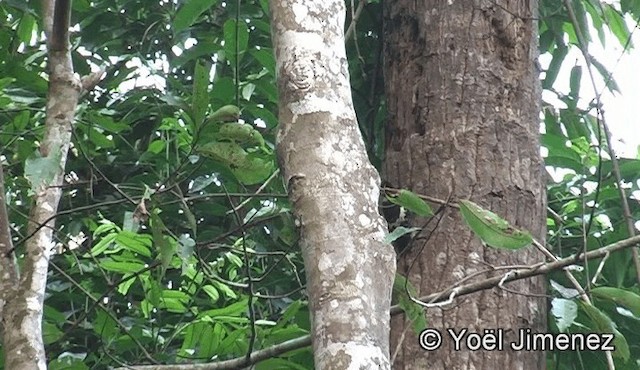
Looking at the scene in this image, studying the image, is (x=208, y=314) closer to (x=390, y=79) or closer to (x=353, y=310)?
(x=390, y=79)

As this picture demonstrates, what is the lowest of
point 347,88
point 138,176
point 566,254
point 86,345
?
point 86,345

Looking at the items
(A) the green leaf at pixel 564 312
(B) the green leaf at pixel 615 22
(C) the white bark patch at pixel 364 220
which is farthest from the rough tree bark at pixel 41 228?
(B) the green leaf at pixel 615 22

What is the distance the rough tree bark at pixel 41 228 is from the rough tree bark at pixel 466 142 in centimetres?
56

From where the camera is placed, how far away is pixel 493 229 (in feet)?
4.22

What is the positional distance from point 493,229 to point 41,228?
0.66m

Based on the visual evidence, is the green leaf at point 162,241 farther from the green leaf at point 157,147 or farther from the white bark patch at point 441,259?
the green leaf at point 157,147

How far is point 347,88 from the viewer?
112cm

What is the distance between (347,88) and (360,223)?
0.20 metres

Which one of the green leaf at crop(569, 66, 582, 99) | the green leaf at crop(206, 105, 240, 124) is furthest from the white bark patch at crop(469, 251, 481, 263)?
the green leaf at crop(569, 66, 582, 99)

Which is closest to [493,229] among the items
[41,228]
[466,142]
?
[466,142]

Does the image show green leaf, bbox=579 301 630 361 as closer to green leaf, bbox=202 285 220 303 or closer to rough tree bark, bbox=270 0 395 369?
rough tree bark, bbox=270 0 395 369

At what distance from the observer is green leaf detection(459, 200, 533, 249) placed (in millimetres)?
1282

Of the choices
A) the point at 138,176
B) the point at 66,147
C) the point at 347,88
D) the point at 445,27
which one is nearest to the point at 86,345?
the point at 138,176

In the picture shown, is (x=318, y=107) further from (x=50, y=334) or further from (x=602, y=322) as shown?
(x=50, y=334)
